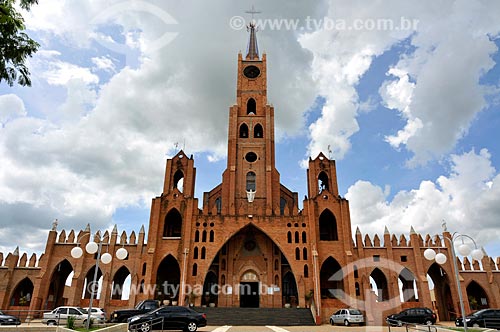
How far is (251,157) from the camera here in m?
41.5

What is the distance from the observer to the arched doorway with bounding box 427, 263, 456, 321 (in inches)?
1388

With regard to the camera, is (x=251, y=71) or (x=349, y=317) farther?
(x=251, y=71)

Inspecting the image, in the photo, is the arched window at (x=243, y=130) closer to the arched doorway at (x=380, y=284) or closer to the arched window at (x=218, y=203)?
the arched window at (x=218, y=203)

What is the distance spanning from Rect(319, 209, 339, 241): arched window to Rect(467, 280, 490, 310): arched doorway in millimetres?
13606

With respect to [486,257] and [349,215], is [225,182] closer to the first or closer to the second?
[349,215]

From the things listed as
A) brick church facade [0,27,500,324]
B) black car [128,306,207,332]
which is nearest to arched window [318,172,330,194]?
brick church facade [0,27,500,324]

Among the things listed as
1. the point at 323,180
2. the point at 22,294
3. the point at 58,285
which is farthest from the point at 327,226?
the point at 22,294

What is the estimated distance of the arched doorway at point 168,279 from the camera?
34.7 meters

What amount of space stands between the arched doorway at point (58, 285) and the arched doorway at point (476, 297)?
39.3 meters

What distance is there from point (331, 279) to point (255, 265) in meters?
7.67

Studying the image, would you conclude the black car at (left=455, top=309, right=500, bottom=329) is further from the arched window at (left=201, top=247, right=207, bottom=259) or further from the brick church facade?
the arched window at (left=201, top=247, right=207, bottom=259)

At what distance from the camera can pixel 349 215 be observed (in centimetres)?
3569

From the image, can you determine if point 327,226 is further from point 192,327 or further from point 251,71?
point 192,327

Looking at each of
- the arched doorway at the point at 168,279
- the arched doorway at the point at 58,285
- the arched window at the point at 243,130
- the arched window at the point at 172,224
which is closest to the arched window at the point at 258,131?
the arched window at the point at 243,130
